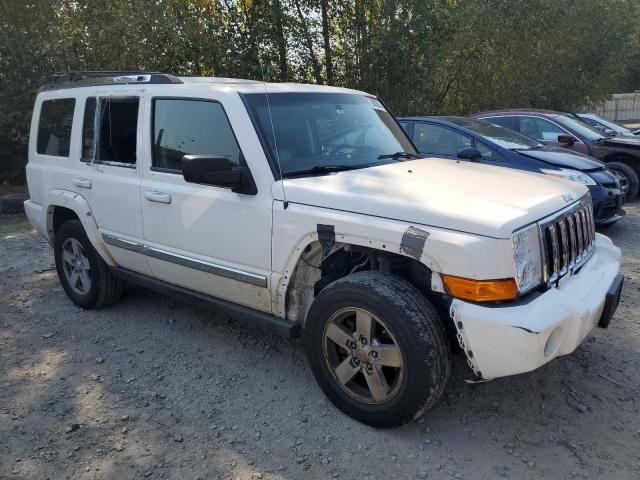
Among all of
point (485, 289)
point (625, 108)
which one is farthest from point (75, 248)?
point (625, 108)

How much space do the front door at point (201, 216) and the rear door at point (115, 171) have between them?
140 mm

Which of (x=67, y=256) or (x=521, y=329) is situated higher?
(x=521, y=329)

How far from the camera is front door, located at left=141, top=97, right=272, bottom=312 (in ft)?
11.3

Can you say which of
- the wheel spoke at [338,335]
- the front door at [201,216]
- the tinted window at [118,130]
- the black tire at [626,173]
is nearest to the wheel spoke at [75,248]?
the tinted window at [118,130]

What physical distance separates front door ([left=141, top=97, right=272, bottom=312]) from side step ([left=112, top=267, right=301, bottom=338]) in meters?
0.04

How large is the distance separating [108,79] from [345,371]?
303 centimetres

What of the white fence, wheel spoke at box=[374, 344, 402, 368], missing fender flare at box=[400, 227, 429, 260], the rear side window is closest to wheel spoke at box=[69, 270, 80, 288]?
the rear side window

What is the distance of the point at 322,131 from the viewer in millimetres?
3742

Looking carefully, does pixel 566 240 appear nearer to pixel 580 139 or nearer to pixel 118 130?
pixel 118 130

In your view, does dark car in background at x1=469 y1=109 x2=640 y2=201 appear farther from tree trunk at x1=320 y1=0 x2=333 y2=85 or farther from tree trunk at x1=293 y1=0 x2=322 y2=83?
tree trunk at x1=293 y1=0 x2=322 y2=83

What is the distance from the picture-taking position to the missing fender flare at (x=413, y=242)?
2.76 m

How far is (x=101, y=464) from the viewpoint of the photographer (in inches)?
114

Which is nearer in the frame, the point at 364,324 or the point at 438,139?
the point at 364,324

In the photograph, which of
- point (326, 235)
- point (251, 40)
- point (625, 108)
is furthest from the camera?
point (625, 108)
